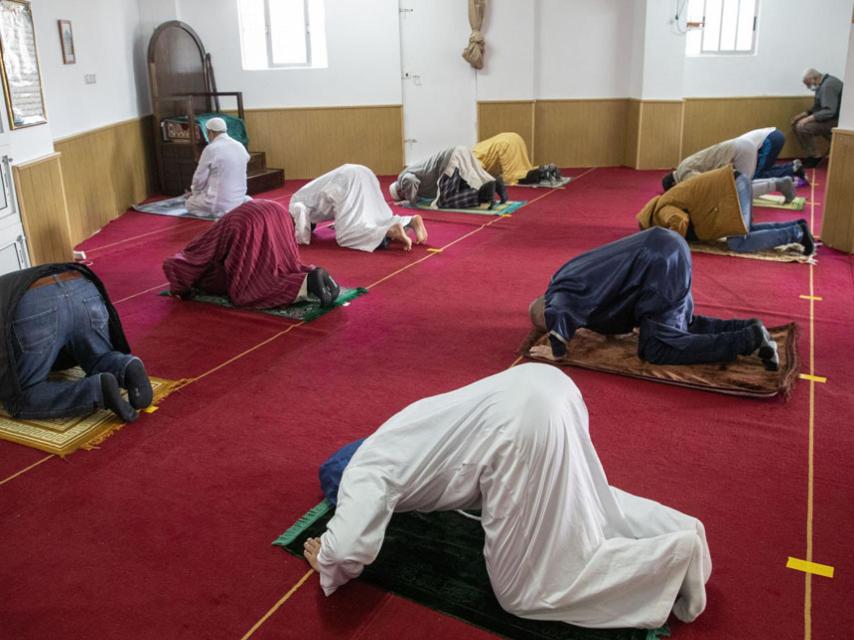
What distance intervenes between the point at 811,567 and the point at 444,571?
112 centimetres

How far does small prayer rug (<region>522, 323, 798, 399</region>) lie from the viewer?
3629 millimetres

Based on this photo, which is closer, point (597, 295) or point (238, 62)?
point (597, 295)

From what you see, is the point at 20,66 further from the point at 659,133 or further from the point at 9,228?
the point at 659,133

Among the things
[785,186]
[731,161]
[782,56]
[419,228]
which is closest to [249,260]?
[419,228]

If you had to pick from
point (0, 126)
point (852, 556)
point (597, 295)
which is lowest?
point (852, 556)

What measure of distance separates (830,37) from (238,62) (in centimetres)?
744

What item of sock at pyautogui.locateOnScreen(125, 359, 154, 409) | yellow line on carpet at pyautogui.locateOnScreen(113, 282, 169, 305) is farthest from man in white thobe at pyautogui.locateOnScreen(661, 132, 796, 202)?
sock at pyautogui.locateOnScreen(125, 359, 154, 409)

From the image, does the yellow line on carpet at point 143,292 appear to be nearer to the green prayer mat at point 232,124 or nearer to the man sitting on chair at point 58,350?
the man sitting on chair at point 58,350

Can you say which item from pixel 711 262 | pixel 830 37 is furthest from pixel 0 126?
pixel 830 37

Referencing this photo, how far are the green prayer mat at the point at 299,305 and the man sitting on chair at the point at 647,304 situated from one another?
1.54m

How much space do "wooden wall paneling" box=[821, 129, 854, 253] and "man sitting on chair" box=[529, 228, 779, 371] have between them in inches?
106

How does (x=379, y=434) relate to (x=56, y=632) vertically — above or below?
above

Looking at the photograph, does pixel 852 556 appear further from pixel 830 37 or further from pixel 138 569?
pixel 830 37

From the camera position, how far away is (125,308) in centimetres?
502
